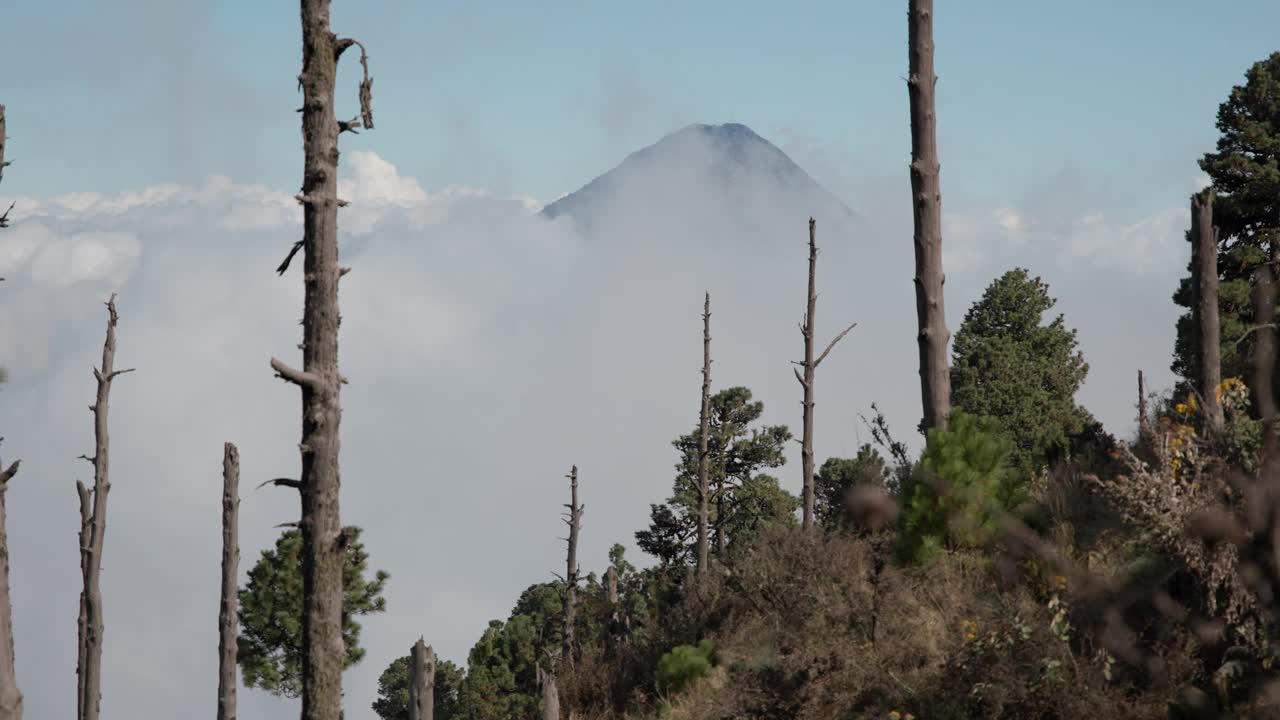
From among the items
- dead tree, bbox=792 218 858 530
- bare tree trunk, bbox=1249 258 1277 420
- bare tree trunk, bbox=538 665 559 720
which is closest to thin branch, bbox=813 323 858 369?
dead tree, bbox=792 218 858 530

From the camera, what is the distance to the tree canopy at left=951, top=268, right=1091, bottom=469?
32.3 meters

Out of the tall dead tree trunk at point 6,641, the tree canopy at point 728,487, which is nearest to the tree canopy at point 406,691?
the tree canopy at point 728,487

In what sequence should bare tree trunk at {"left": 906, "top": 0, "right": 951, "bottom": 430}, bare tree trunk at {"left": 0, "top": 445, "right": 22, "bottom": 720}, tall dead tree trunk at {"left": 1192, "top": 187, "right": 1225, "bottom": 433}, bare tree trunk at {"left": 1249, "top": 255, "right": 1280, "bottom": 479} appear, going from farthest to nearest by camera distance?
tall dead tree trunk at {"left": 1192, "top": 187, "right": 1225, "bottom": 433}
bare tree trunk at {"left": 906, "top": 0, "right": 951, "bottom": 430}
bare tree trunk at {"left": 0, "top": 445, "right": 22, "bottom": 720}
bare tree trunk at {"left": 1249, "top": 255, "right": 1280, "bottom": 479}

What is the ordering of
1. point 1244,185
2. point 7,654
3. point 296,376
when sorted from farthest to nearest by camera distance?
point 1244,185, point 7,654, point 296,376

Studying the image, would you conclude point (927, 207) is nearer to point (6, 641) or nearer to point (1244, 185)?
point (6, 641)

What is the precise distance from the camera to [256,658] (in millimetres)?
32719

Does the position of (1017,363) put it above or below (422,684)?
above

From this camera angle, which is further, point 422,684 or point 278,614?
point 278,614

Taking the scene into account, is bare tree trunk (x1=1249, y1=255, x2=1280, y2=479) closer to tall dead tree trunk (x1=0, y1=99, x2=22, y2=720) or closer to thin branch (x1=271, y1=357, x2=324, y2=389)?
thin branch (x1=271, y1=357, x2=324, y2=389)

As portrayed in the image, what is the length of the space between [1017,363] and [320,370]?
2608 cm

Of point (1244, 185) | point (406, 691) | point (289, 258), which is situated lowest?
point (406, 691)

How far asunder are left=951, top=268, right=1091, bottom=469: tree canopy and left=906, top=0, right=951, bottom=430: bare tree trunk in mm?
16141

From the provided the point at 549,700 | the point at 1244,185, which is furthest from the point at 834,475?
the point at 549,700

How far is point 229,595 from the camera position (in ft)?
79.8
